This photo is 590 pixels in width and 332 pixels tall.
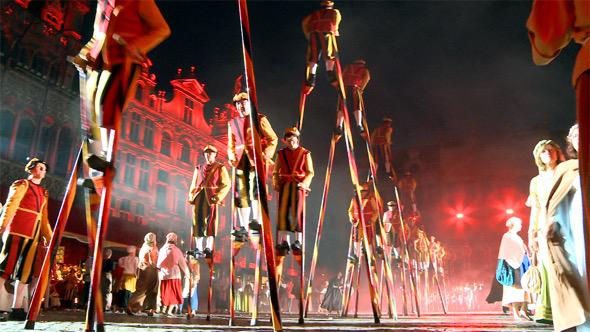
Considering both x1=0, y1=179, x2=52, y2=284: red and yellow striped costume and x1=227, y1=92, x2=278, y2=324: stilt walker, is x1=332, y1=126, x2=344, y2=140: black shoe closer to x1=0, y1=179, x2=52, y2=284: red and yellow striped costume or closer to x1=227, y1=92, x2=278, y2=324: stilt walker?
x1=227, y1=92, x2=278, y2=324: stilt walker

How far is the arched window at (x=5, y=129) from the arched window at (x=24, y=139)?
22cm

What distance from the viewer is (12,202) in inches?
138

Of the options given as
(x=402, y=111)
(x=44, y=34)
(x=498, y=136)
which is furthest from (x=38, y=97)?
(x=498, y=136)

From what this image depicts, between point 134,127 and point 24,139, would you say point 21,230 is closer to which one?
point 24,139

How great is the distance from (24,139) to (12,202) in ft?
24.1

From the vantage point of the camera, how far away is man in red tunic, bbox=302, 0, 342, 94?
4438 mm

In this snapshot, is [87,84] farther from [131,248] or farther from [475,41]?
[475,41]

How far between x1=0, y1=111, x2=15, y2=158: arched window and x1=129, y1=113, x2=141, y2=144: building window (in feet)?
12.4

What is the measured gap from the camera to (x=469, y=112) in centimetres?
1208

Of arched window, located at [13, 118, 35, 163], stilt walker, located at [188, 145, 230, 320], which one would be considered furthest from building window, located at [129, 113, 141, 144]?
stilt walker, located at [188, 145, 230, 320]

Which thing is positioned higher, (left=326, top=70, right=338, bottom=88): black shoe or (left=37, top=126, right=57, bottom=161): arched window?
(left=37, top=126, right=57, bottom=161): arched window

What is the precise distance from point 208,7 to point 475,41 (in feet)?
20.4

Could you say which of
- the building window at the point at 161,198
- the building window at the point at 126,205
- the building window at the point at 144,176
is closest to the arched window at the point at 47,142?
the building window at the point at 126,205

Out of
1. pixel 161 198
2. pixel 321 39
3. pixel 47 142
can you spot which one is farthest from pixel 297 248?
pixel 161 198
